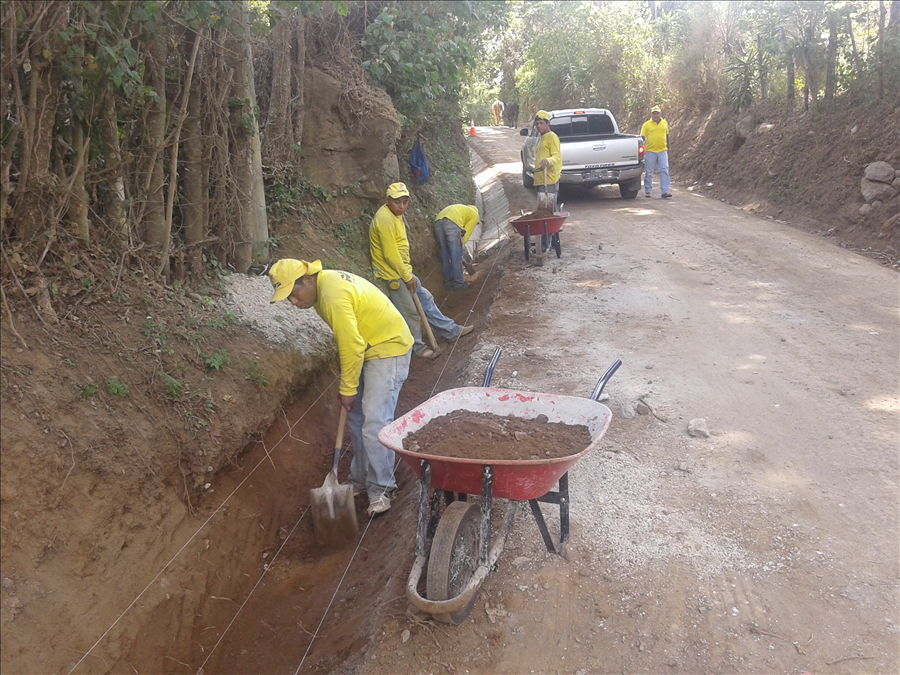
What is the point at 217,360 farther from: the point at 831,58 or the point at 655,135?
the point at 831,58

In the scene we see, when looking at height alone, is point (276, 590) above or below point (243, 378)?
below

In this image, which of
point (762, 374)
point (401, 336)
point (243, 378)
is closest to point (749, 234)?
point (762, 374)

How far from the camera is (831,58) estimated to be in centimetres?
1334

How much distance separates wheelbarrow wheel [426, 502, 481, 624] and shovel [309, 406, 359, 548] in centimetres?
162

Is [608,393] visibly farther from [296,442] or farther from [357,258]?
[357,258]

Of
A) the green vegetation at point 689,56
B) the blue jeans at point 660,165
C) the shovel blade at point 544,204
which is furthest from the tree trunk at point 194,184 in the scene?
the blue jeans at point 660,165

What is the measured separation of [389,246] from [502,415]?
147 inches

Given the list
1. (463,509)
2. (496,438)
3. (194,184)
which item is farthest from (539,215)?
(463,509)

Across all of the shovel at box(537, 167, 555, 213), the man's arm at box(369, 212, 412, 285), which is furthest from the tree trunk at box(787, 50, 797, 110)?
the man's arm at box(369, 212, 412, 285)

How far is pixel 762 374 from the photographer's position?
6316mm

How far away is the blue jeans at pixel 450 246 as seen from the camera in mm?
10023

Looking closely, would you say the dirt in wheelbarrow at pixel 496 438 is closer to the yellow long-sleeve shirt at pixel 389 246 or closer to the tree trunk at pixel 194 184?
the tree trunk at pixel 194 184

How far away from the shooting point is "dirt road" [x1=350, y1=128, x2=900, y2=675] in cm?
349

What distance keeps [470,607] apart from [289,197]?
5761mm
